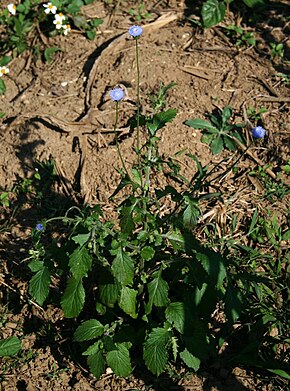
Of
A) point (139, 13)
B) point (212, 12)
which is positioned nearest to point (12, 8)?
point (139, 13)

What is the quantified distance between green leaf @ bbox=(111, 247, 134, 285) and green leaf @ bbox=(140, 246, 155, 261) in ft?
0.31

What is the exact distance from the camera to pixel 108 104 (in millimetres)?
4195

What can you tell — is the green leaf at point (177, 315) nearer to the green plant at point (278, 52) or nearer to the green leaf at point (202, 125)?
the green leaf at point (202, 125)

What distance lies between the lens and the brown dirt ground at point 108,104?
12.1 ft

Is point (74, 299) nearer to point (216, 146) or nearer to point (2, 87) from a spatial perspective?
point (216, 146)

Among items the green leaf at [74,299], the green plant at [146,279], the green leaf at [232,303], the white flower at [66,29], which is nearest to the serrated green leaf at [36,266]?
the green plant at [146,279]

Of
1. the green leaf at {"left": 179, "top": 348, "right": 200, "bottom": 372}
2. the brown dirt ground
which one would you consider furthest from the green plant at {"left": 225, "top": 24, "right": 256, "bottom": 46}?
the green leaf at {"left": 179, "top": 348, "right": 200, "bottom": 372}

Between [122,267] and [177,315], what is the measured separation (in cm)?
38

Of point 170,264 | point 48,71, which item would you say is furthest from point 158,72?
point 170,264

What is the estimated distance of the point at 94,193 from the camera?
12.5ft

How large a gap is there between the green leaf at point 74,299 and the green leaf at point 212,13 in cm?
242

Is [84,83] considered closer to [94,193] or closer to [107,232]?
[94,193]

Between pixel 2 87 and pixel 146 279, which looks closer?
pixel 146 279

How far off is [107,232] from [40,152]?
154 cm
